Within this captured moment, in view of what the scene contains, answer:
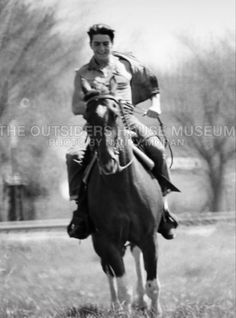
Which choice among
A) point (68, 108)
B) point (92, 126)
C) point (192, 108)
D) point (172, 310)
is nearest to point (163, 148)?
point (92, 126)

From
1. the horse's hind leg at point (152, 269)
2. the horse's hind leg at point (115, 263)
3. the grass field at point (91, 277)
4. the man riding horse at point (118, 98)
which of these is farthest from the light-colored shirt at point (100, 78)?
the grass field at point (91, 277)

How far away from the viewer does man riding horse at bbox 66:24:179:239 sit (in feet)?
20.9

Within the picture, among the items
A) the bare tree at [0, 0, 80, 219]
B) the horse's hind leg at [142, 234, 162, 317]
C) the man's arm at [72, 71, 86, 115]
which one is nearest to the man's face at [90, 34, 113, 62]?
the man's arm at [72, 71, 86, 115]

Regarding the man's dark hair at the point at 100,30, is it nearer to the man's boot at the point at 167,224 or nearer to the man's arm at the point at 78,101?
the man's arm at the point at 78,101

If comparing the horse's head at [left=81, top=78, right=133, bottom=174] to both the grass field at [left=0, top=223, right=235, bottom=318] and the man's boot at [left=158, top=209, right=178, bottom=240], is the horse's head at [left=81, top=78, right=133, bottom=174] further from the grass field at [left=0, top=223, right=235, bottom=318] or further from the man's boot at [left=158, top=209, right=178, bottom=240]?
the grass field at [left=0, top=223, right=235, bottom=318]

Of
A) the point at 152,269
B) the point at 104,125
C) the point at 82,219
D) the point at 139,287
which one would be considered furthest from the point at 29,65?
the point at 104,125

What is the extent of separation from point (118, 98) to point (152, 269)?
71.3 inches

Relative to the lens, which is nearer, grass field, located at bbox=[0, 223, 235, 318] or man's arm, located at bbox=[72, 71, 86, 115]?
man's arm, located at bbox=[72, 71, 86, 115]

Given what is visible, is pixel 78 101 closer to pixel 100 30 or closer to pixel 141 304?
pixel 100 30

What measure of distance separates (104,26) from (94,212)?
1.85 meters

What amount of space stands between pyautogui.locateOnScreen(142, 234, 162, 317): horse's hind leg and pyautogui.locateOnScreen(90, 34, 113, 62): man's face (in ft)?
6.14

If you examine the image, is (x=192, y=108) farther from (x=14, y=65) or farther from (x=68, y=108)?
(x=14, y=65)

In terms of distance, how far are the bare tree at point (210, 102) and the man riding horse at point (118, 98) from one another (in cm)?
1572

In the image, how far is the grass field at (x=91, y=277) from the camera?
733 cm
